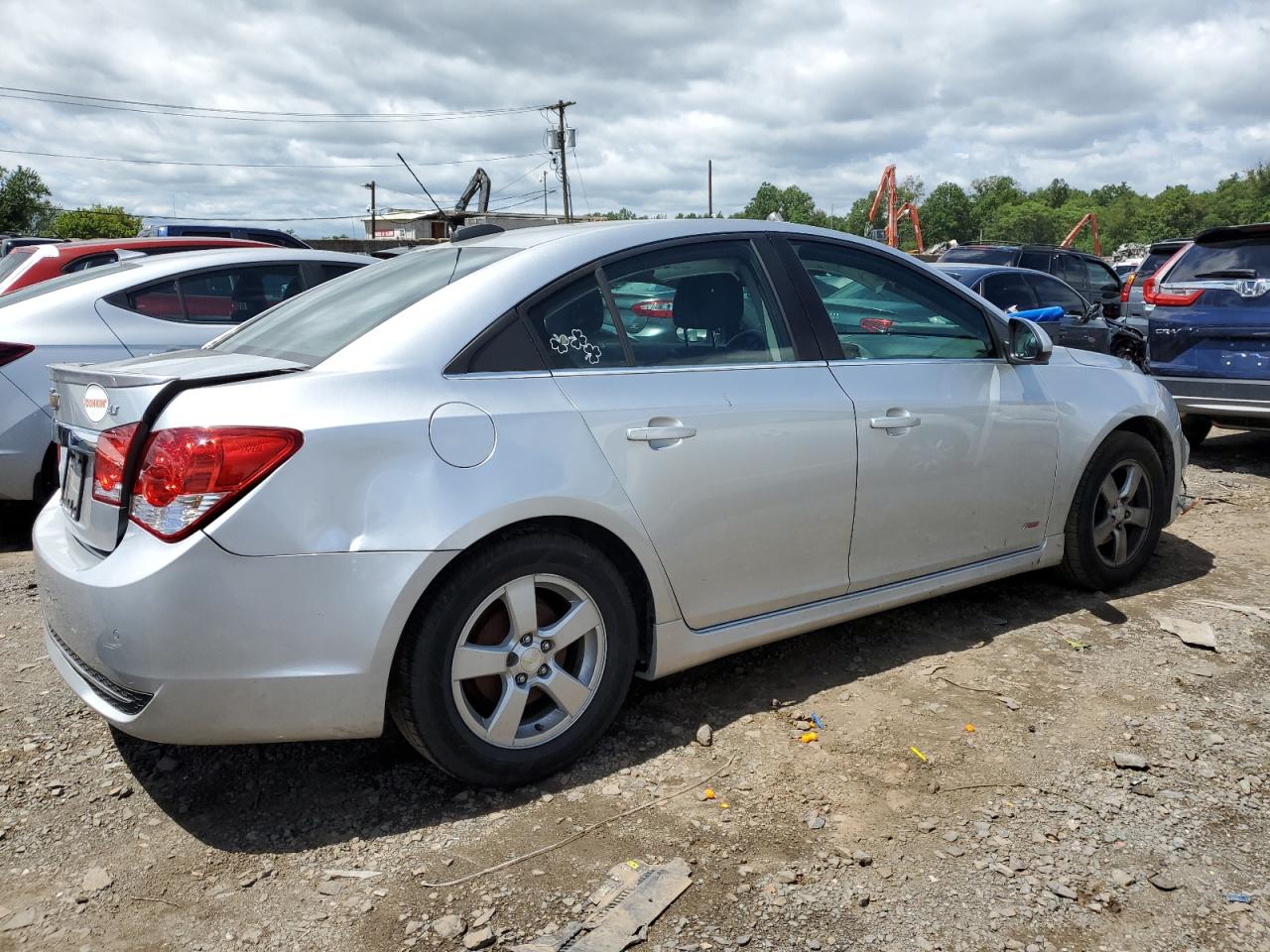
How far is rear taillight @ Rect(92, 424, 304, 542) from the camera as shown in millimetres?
2443

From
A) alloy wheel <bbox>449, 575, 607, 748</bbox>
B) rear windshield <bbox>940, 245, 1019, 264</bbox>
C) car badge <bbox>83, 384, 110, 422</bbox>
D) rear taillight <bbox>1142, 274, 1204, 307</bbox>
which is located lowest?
alloy wheel <bbox>449, 575, 607, 748</bbox>

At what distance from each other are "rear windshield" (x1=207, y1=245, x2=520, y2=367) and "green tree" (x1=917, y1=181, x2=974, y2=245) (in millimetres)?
126610

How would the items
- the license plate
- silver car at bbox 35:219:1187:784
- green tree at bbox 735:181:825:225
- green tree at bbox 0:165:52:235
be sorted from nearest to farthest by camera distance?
silver car at bbox 35:219:1187:784
the license plate
green tree at bbox 0:165:52:235
green tree at bbox 735:181:825:225

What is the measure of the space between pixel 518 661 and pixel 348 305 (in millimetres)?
1254

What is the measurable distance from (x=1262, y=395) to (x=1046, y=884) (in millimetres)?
5889

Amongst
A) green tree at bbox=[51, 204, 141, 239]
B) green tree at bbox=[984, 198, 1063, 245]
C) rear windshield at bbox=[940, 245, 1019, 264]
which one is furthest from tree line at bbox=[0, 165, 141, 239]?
green tree at bbox=[984, 198, 1063, 245]

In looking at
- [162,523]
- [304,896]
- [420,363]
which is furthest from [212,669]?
[420,363]

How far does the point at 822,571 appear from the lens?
11.4 ft

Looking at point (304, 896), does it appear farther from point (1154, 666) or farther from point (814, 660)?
point (1154, 666)

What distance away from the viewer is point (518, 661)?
111 inches

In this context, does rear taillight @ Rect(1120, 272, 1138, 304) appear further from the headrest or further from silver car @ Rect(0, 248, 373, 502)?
the headrest

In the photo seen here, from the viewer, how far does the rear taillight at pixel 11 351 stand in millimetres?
Result: 5148

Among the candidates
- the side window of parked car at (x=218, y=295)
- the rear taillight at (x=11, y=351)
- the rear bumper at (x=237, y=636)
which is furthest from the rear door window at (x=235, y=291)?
the rear bumper at (x=237, y=636)

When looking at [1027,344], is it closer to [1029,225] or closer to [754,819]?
[754,819]
